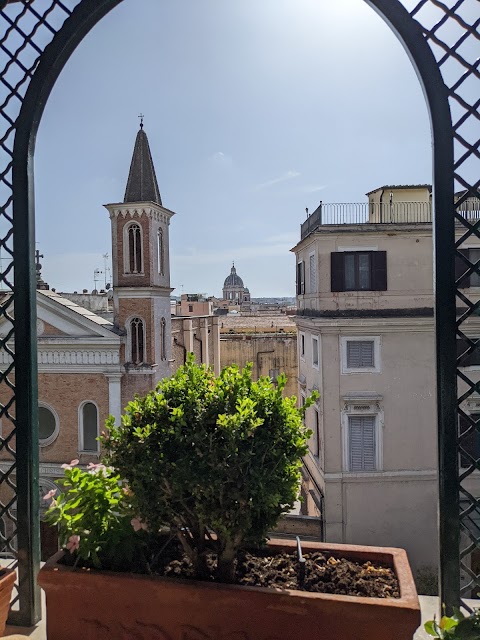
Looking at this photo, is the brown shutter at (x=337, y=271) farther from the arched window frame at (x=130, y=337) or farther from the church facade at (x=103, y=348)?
the arched window frame at (x=130, y=337)

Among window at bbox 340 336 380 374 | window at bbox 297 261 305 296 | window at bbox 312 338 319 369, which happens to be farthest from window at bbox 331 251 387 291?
window at bbox 297 261 305 296

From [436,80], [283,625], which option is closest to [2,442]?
[283,625]

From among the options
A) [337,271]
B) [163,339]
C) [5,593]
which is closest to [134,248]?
[163,339]

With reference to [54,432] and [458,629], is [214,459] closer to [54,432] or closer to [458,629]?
[458,629]

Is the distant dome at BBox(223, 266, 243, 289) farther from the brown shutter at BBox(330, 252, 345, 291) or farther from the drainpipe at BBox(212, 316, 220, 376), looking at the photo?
the brown shutter at BBox(330, 252, 345, 291)

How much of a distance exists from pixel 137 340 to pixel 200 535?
12547 mm

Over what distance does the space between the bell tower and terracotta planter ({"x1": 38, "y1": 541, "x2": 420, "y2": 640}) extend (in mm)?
12265

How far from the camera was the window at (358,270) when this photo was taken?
36.3 ft

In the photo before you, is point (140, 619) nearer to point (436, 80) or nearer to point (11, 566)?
point (11, 566)

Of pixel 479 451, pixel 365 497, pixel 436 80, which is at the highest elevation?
pixel 436 80

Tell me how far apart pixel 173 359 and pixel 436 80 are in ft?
47.0

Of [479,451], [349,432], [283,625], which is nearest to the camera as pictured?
[283,625]

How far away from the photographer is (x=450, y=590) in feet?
6.29

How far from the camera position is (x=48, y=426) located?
14.3m
